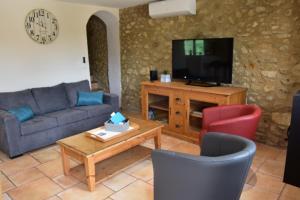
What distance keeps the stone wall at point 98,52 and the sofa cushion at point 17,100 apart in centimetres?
225

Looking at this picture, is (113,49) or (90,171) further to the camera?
(113,49)

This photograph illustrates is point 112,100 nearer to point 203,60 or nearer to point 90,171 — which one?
point 203,60

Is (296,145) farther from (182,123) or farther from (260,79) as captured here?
(182,123)

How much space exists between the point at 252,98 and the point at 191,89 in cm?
89

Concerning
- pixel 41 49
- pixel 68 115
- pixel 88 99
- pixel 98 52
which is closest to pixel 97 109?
pixel 88 99

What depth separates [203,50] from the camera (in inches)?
139

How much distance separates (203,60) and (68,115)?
7.25ft

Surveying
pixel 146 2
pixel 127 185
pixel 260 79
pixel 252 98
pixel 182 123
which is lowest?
pixel 127 185

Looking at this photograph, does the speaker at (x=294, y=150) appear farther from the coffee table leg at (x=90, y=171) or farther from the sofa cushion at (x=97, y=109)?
the sofa cushion at (x=97, y=109)

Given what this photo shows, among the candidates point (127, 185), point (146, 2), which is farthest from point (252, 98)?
point (146, 2)

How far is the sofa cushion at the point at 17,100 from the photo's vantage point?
3375mm

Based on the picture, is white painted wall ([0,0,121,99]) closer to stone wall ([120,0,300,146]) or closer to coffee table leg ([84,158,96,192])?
stone wall ([120,0,300,146])

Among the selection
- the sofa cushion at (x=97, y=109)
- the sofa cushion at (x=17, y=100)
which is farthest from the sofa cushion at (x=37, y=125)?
the sofa cushion at (x=97, y=109)

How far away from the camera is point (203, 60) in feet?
11.8
